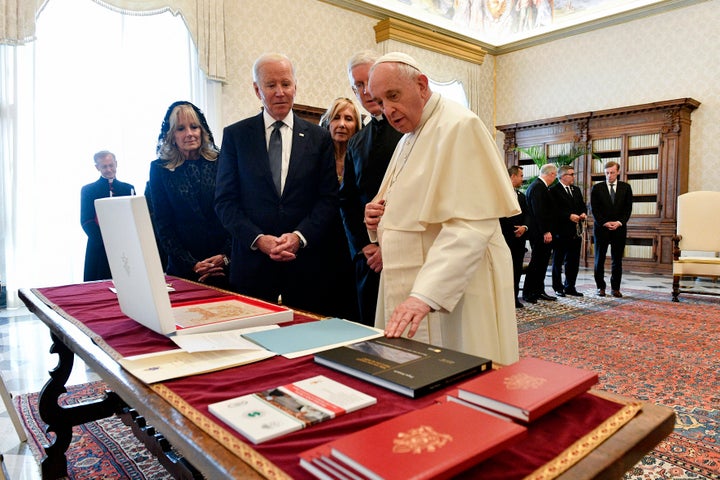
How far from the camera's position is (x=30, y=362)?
13.4 ft

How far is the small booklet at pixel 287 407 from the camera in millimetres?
865

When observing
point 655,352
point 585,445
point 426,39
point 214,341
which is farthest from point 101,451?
point 426,39

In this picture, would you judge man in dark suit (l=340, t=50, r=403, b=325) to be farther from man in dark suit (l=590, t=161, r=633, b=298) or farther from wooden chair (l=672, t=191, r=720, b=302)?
wooden chair (l=672, t=191, r=720, b=302)

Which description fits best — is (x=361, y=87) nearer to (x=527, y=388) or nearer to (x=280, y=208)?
(x=280, y=208)

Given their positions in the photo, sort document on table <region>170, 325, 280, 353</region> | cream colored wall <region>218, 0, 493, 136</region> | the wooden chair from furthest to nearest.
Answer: cream colored wall <region>218, 0, 493, 136</region>
the wooden chair
document on table <region>170, 325, 280, 353</region>

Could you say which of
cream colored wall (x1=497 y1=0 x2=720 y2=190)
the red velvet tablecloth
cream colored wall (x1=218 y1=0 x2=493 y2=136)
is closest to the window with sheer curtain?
cream colored wall (x1=218 y1=0 x2=493 y2=136)

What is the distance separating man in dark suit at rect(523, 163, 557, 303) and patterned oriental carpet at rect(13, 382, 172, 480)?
5675 mm

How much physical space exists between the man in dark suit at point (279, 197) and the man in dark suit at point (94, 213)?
309 centimetres

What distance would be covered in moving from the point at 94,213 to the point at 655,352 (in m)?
5.43

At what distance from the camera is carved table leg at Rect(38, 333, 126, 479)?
2.33 meters

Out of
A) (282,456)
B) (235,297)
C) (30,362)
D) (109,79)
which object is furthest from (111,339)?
(109,79)

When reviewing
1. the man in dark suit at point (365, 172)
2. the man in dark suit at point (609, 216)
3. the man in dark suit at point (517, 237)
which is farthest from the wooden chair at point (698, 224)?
the man in dark suit at point (365, 172)

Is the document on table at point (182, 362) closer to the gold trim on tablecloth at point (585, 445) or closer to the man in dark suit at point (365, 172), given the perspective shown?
the gold trim on tablecloth at point (585, 445)

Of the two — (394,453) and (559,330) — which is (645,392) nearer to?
(559,330)
